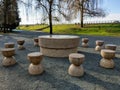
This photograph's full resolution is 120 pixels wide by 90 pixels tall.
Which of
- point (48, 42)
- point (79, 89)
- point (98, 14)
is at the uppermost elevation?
point (98, 14)

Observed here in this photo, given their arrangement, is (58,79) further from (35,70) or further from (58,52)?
(58,52)

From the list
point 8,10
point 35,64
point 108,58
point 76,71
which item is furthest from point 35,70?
point 8,10

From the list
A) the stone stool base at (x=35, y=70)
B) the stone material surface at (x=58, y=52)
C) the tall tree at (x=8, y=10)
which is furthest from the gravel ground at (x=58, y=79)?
the tall tree at (x=8, y=10)

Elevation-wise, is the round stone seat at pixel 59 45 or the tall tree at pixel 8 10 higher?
the tall tree at pixel 8 10

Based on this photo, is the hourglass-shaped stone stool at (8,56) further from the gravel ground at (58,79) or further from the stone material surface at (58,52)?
the stone material surface at (58,52)

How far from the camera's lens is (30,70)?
4.08 metres

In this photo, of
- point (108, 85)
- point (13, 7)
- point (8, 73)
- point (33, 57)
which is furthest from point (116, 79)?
point (13, 7)

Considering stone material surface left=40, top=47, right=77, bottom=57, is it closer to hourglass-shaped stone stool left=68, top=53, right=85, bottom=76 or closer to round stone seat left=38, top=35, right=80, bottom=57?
round stone seat left=38, top=35, right=80, bottom=57

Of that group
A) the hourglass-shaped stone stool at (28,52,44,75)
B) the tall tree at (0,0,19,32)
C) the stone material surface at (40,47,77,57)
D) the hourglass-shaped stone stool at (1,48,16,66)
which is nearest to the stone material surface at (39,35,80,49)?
the stone material surface at (40,47,77,57)

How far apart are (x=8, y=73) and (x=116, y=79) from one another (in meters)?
2.90

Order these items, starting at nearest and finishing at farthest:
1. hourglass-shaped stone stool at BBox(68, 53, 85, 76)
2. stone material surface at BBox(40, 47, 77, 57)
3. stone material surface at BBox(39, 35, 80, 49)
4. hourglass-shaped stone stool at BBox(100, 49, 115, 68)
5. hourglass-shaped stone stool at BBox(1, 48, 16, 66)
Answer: hourglass-shaped stone stool at BBox(68, 53, 85, 76)
hourglass-shaped stone stool at BBox(100, 49, 115, 68)
hourglass-shaped stone stool at BBox(1, 48, 16, 66)
stone material surface at BBox(39, 35, 80, 49)
stone material surface at BBox(40, 47, 77, 57)

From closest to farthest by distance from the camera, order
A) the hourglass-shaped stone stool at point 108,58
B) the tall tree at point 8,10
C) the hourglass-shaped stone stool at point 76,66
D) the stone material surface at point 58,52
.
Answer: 1. the hourglass-shaped stone stool at point 76,66
2. the hourglass-shaped stone stool at point 108,58
3. the stone material surface at point 58,52
4. the tall tree at point 8,10

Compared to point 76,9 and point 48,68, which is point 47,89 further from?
point 76,9

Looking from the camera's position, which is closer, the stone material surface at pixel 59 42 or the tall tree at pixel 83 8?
the stone material surface at pixel 59 42
